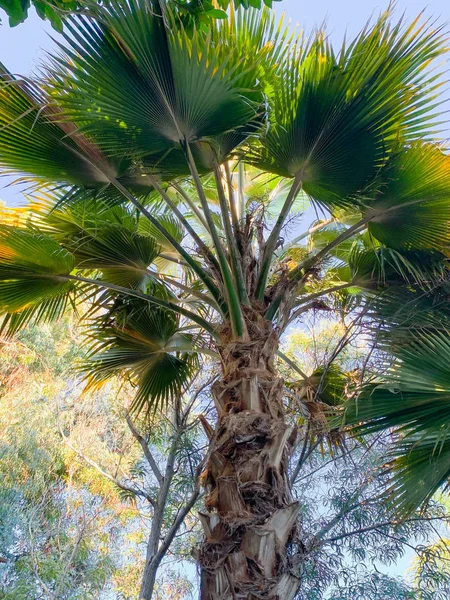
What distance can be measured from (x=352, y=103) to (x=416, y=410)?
5.67 ft

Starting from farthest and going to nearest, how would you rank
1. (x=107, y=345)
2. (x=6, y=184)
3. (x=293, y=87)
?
(x=107, y=345)
(x=6, y=184)
(x=293, y=87)

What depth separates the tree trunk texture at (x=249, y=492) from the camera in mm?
2273

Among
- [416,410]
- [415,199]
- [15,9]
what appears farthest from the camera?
[415,199]

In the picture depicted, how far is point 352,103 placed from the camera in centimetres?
293

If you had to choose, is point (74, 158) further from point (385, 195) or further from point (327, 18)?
point (385, 195)

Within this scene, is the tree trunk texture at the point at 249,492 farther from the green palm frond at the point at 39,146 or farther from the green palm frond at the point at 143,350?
the green palm frond at the point at 39,146

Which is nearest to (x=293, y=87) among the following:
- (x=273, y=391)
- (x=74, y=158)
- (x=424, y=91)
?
(x=424, y=91)

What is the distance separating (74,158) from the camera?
3.31 metres

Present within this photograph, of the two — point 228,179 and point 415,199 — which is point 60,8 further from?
point 415,199

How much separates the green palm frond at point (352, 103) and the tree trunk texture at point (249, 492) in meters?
1.23

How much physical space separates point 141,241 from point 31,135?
38.6 inches

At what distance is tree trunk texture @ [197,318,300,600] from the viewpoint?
227 cm

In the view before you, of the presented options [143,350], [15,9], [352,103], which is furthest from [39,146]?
[352,103]

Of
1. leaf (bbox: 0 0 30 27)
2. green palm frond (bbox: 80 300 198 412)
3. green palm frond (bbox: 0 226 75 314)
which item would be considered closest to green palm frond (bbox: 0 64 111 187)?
green palm frond (bbox: 0 226 75 314)
